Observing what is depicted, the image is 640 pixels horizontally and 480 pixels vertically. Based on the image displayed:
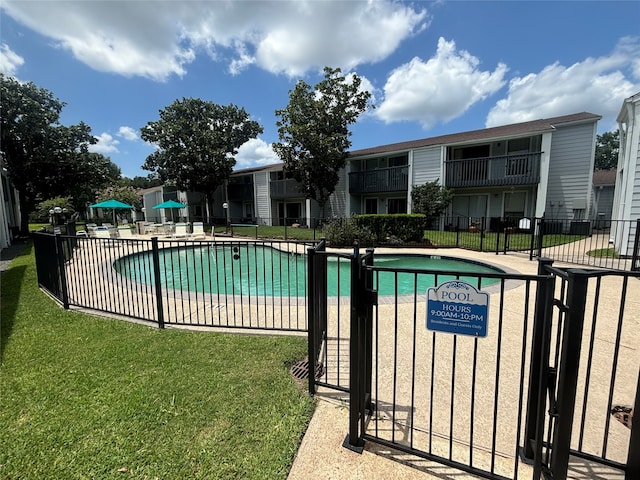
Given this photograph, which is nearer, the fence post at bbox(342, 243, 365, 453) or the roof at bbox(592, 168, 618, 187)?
the fence post at bbox(342, 243, 365, 453)

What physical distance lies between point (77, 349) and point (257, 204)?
84.6 ft

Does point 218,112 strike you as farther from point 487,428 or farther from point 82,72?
point 487,428

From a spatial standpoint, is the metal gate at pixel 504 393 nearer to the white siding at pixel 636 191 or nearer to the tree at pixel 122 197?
the white siding at pixel 636 191

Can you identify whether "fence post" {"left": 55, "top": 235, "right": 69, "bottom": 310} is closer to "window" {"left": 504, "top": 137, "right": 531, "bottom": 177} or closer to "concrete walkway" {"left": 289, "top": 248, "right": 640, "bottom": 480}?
"concrete walkway" {"left": 289, "top": 248, "right": 640, "bottom": 480}

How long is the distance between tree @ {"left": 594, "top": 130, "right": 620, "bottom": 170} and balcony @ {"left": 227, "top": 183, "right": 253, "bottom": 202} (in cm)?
5400

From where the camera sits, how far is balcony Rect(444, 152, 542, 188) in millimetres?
15406

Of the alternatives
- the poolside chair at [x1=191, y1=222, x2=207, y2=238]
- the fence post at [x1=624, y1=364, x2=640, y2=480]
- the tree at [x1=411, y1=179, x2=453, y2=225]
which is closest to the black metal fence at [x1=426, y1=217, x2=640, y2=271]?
the tree at [x1=411, y1=179, x2=453, y2=225]

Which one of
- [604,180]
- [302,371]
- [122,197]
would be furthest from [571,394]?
[122,197]

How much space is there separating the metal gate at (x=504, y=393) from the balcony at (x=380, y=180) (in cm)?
1709

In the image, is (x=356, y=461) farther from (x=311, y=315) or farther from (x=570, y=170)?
(x=570, y=170)

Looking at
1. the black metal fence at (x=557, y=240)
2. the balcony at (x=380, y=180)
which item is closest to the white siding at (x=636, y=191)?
the black metal fence at (x=557, y=240)

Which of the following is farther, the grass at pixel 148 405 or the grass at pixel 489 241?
the grass at pixel 489 241

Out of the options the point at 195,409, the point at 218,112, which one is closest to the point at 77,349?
the point at 195,409

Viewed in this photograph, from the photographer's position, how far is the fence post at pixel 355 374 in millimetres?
2092
